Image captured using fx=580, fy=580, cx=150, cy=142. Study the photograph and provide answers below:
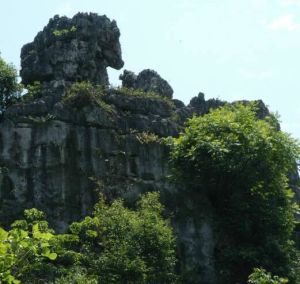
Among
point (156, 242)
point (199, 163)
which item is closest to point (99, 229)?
point (156, 242)

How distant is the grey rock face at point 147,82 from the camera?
3197 cm

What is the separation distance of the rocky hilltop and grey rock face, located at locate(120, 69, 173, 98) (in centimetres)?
107

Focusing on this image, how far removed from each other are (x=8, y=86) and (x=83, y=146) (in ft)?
18.7

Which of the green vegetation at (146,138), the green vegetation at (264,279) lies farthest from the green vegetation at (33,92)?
the green vegetation at (264,279)

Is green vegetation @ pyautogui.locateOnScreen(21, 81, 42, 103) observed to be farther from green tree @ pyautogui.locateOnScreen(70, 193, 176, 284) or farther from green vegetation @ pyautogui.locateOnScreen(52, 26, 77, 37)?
green tree @ pyautogui.locateOnScreen(70, 193, 176, 284)

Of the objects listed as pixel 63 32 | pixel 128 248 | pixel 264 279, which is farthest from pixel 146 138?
pixel 264 279

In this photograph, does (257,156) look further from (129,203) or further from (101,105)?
(101,105)

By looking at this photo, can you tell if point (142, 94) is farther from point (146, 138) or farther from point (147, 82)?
point (146, 138)

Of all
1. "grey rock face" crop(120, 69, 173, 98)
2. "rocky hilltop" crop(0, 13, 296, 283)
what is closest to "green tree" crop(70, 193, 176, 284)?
"rocky hilltop" crop(0, 13, 296, 283)

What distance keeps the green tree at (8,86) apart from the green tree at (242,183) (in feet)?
27.3

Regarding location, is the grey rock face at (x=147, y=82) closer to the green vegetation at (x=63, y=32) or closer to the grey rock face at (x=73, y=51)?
the grey rock face at (x=73, y=51)

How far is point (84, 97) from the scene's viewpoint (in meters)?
27.2

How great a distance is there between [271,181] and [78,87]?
9970 mm

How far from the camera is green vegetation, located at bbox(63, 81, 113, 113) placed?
27.1 metres
